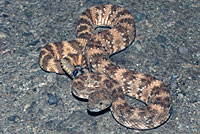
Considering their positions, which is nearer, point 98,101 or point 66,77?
point 98,101

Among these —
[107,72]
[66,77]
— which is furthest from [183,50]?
[66,77]

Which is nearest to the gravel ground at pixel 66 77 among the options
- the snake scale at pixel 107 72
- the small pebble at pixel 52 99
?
the small pebble at pixel 52 99

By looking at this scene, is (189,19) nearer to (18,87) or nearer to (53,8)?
(53,8)

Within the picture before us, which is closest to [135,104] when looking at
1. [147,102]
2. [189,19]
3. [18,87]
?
[147,102]

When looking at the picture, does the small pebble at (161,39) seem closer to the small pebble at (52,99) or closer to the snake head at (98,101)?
the snake head at (98,101)

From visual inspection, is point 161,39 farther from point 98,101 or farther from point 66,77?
point 98,101

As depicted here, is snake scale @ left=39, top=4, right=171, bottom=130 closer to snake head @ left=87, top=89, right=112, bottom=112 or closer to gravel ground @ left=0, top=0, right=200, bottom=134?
snake head @ left=87, top=89, right=112, bottom=112
